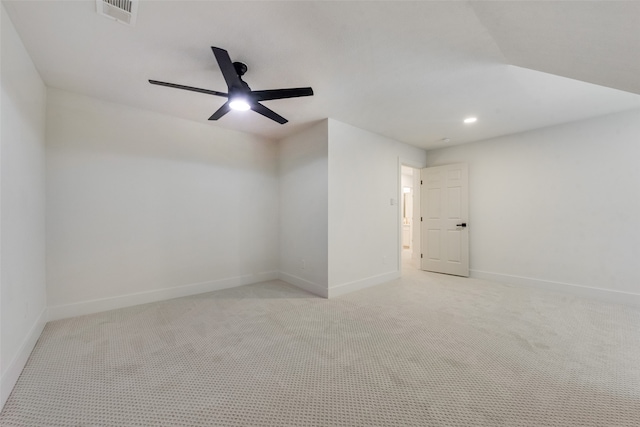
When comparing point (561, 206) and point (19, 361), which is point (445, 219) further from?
point (19, 361)

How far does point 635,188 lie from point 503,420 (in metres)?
3.75

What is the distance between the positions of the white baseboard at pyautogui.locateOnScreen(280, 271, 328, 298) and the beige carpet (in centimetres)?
40

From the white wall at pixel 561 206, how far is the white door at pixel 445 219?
16 centimetres

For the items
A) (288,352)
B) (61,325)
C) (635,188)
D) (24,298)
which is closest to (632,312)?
(635,188)

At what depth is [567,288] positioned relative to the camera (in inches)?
141

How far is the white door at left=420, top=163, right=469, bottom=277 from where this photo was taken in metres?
4.56

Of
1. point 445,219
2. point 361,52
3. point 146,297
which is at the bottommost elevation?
point 146,297

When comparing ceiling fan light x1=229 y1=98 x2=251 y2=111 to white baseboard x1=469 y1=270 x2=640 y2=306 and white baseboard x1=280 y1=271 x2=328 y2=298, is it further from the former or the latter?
white baseboard x1=469 y1=270 x2=640 y2=306

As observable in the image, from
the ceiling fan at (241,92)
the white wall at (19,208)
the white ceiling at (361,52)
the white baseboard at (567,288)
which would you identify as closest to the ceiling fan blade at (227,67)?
the ceiling fan at (241,92)

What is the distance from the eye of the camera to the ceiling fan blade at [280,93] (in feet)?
6.75

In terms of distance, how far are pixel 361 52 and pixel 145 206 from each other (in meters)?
3.09

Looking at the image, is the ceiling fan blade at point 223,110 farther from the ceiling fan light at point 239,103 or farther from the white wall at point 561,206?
the white wall at point 561,206

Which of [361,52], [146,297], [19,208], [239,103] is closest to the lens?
[19,208]

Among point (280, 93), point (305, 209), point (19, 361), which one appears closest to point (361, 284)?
point (305, 209)
